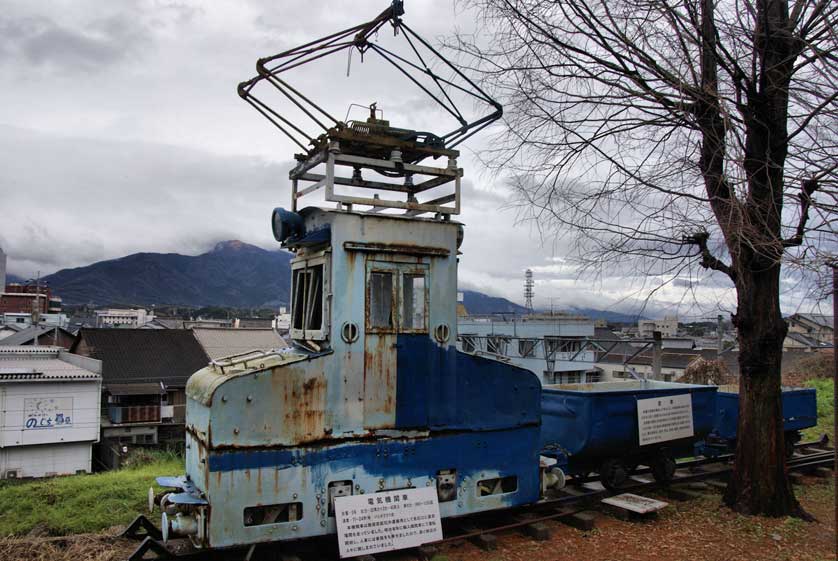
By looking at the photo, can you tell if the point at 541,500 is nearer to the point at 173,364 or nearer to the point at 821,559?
the point at 821,559

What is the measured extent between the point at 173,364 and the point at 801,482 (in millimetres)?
33401

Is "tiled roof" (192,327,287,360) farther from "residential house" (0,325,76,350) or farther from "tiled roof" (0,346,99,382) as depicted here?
"residential house" (0,325,76,350)

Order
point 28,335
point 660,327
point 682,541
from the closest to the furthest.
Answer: point 682,541
point 660,327
point 28,335

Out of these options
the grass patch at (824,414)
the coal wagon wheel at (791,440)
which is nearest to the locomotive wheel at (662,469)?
the coal wagon wheel at (791,440)

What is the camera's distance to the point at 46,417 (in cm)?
2702

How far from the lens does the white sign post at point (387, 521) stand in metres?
6.21


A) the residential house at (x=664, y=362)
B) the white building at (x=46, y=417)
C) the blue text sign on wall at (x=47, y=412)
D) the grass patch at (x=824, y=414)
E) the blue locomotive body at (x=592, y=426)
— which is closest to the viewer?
the blue locomotive body at (x=592, y=426)

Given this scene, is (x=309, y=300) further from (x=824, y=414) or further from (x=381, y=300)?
(x=824, y=414)

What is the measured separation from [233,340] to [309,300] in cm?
3578

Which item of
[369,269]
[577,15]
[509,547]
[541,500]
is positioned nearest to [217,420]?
[369,269]

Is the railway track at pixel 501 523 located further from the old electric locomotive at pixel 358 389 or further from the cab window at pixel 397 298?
the cab window at pixel 397 298

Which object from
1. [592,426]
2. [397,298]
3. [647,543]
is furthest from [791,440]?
[397,298]

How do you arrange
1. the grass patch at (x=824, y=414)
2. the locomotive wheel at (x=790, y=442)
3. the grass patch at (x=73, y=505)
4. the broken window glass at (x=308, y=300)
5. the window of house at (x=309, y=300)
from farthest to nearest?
the grass patch at (x=824, y=414), the locomotive wheel at (x=790, y=442), the grass patch at (x=73, y=505), the broken window glass at (x=308, y=300), the window of house at (x=309, y=300)

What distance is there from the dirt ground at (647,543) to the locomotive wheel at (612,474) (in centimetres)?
73
